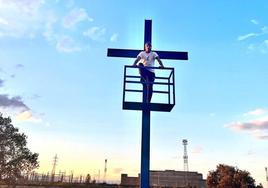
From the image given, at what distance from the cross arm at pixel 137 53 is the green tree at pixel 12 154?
2520cm

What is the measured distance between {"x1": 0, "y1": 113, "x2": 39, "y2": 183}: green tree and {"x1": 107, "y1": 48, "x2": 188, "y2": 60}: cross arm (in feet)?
82.7

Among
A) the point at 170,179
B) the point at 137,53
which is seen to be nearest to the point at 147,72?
the point at 137,53

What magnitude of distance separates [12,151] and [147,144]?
26.9 meters

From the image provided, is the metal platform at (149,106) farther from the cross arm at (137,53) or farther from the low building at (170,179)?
the low building at (170,179)

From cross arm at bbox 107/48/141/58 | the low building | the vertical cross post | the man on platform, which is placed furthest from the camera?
the low building

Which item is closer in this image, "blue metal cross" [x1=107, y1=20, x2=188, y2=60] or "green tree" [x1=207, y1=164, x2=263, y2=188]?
"blue metal cross" [x1=107, y1=20, x2=188, y2=60]

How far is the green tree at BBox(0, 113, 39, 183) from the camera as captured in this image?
32.0m

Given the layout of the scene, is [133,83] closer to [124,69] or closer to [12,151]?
[124,69]

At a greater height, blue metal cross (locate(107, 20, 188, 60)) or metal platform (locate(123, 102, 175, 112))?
blue metal cross (locate(107, 20, 188, 60))

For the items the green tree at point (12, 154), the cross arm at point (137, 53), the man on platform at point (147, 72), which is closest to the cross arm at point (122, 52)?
the cross arm at point (137, 53)

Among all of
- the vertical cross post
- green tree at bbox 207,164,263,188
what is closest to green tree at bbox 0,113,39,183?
green tree at bbox 207,164,263,188

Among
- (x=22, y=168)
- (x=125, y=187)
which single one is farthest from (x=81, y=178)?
(x=22, y=168)

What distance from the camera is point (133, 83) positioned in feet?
29.7

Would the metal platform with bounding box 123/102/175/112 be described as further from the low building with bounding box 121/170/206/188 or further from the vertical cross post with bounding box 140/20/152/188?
the low building with bounding box 121/170/206/188
